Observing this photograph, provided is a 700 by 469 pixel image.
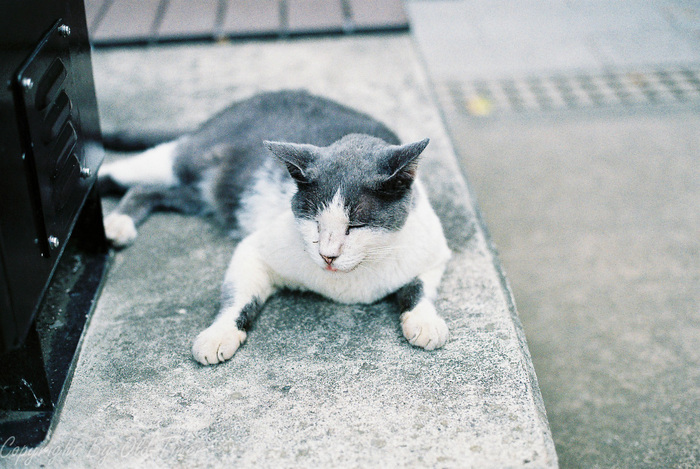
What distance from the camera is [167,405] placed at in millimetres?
2141

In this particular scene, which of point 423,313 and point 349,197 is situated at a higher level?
point 349,197

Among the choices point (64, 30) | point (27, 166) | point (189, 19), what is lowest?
point (189, 19)

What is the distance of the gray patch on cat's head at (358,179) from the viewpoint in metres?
2.21

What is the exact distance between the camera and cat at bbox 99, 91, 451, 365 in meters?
2.24

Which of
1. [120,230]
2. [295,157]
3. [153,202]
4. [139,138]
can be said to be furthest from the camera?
[139,138]

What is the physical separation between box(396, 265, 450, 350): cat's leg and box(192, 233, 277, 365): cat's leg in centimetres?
48

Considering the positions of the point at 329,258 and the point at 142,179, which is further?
the point at 142,179

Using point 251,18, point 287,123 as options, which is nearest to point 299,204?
point 287,123

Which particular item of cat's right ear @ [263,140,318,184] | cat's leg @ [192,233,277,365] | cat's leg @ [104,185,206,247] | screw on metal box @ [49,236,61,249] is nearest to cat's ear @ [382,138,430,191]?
cat's right ear @ [263,140,318,184]

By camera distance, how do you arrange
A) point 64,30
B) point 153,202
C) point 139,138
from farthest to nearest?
point 139,138 < point 153,202 < point 64,30

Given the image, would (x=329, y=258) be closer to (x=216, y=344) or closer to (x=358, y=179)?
(x=358, y=179)

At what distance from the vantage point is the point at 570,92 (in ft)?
16.6

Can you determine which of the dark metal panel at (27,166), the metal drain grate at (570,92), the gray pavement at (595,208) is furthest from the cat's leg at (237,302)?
the metal drain grate at (570,92)

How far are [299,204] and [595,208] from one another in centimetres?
229
